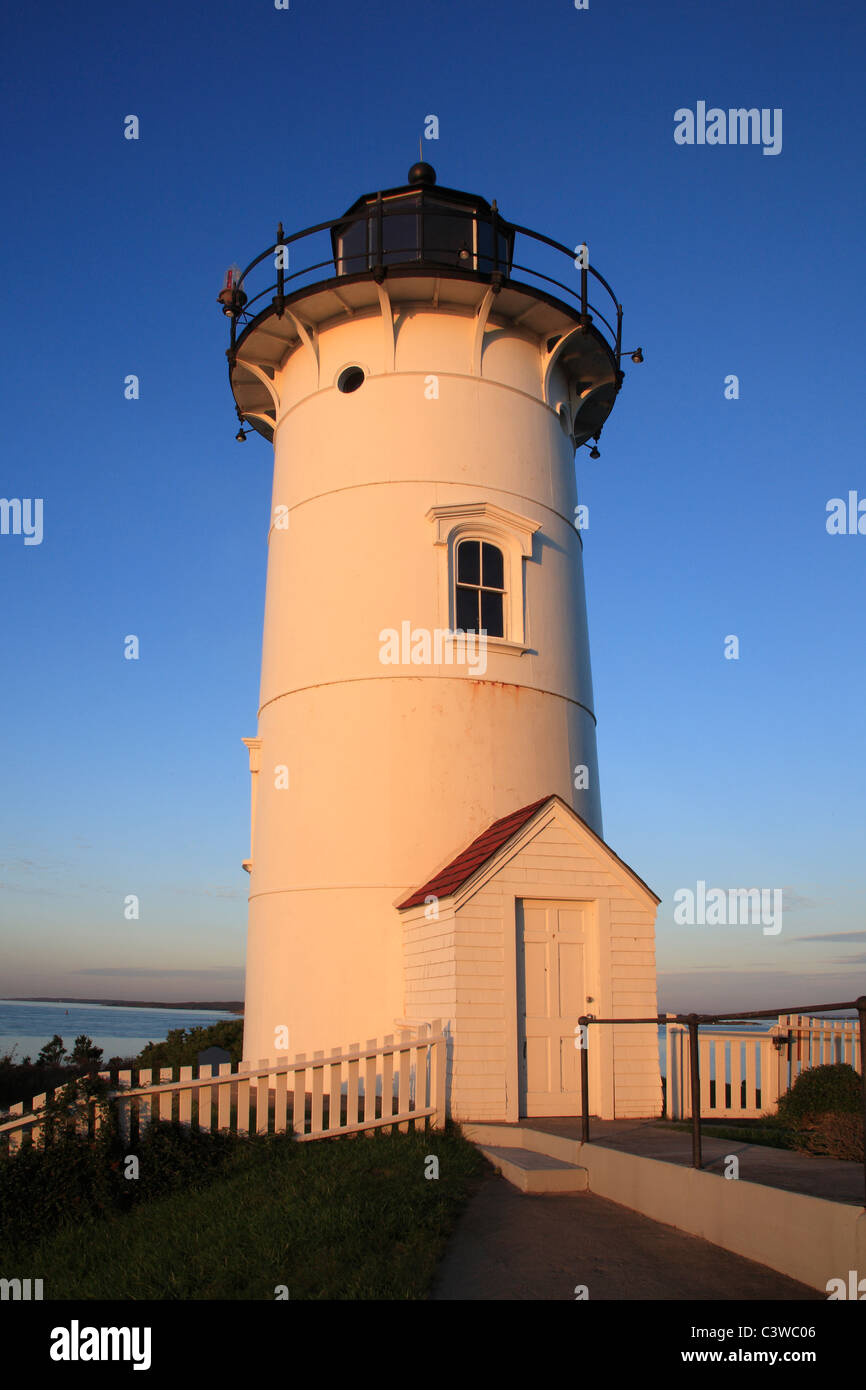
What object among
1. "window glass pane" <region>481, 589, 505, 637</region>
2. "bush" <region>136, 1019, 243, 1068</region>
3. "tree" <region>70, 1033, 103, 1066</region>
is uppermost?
"window glass pane" <region>481, 589, 505, 637</region>

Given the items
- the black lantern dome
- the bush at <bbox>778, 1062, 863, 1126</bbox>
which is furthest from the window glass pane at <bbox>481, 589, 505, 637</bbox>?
the bush at <bbox>778, 1062, 863, 1126</bbox>

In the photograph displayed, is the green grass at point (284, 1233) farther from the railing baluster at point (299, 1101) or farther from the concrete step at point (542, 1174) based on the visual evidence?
the railing baluster at point (299, 1101)

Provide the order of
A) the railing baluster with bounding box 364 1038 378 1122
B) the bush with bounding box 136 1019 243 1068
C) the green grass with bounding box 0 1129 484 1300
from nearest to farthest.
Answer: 1. the green grass with bounding box 0 1129 484 1300
2. the railing baluster with bounding box 364 1038 378 1122
3. the bush with bounding box 136 1019 243 1068

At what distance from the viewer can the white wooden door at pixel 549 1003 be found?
37.9 ft

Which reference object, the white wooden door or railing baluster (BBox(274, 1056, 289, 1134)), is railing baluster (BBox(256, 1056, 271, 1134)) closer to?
railing baluster (BBox(274, 1056, 289, 1134))

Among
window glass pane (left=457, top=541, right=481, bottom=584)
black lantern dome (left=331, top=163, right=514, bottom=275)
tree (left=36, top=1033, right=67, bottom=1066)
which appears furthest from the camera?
black lantern dome (left=331, top=163, right=514, bottom=275)

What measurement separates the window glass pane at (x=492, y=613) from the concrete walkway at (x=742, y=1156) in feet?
20.3

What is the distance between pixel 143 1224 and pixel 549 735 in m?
8.13

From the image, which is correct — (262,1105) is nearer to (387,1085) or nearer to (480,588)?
(387,1085)

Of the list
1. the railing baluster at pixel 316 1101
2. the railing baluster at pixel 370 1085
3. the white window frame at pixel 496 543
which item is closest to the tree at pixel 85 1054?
the railing baluster at pixel 316 1101

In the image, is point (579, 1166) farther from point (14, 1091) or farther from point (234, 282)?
point (14, 1091)

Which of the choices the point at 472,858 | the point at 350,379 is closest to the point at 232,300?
the point at 350,379

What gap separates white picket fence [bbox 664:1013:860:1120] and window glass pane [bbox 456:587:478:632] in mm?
5469

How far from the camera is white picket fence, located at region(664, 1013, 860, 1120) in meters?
12.4
